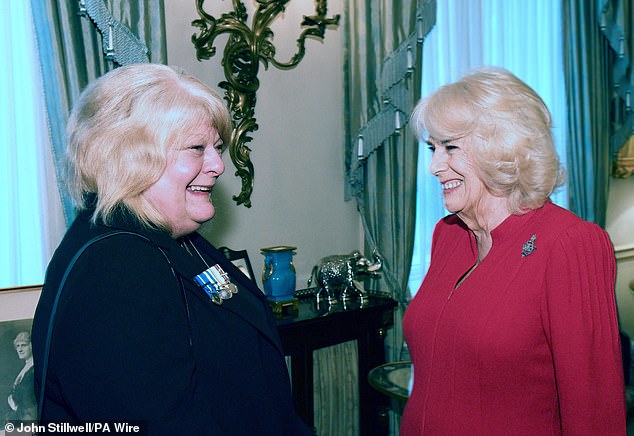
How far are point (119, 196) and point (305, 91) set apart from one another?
2.37m

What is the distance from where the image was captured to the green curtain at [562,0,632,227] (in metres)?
4.57

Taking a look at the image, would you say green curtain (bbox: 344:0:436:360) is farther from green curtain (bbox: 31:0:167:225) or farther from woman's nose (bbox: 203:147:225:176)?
woman's nose (bbox: 203:147:225:176)

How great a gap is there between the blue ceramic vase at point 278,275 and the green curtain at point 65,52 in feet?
3.17

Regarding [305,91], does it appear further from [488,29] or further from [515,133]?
[515,133]

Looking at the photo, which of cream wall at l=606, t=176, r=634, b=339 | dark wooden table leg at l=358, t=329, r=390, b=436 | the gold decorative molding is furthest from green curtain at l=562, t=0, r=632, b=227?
dark wooden table leg at l=358, t=329, r=390, b=436

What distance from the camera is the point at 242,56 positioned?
3262 millimetres

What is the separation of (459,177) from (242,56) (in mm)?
1725

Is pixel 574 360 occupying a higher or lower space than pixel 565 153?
lower

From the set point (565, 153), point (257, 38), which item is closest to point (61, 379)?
point (257, 38)

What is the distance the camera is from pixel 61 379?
47.9 inches

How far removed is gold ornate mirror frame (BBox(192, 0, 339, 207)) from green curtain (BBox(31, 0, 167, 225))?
0.58m

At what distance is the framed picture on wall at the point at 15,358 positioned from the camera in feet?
8.33

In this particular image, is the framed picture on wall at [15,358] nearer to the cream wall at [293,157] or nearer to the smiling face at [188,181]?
the cream wall at [293,157]

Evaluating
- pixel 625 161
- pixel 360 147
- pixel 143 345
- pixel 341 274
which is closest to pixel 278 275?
pixel 341 274
